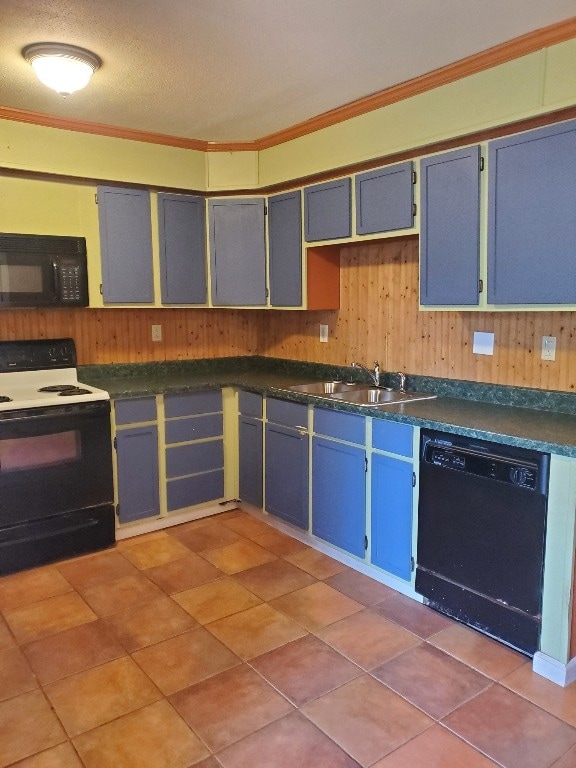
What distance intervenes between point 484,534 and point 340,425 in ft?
3.21

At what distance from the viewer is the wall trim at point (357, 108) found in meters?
2.42

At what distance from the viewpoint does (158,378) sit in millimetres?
4188

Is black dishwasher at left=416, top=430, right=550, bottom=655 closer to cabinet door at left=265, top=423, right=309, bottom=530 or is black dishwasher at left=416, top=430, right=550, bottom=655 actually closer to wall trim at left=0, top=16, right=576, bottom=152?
cabinet door at left=265, top=423, right=309, bottom=530

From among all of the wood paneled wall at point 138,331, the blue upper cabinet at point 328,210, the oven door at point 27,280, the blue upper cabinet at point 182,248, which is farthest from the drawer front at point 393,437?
the oven door at point 27,280

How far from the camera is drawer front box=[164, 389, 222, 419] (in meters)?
3.80

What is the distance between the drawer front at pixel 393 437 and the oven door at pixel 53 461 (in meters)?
1.57

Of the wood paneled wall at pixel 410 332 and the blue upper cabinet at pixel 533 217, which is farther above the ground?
the blue upper cabinet at pixel 533 217

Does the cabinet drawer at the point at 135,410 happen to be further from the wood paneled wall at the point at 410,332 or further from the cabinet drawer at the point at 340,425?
the wood paneled wall at the point at 410,332

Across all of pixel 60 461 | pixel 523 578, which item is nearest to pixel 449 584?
pixel 523 578

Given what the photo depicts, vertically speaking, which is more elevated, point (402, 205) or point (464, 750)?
point (402, 205)

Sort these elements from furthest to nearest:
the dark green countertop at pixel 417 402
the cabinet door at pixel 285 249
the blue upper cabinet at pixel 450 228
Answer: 1. the cabinet door at pixel 285 249
2. the blue upper cabinet at pixel 450 228
3. the dark green countertop at pixel 417 402

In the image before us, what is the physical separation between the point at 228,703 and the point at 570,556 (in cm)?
137

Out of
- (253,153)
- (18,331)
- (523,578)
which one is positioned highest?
(253,153)

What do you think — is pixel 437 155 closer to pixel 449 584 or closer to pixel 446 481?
pixel 446 481
